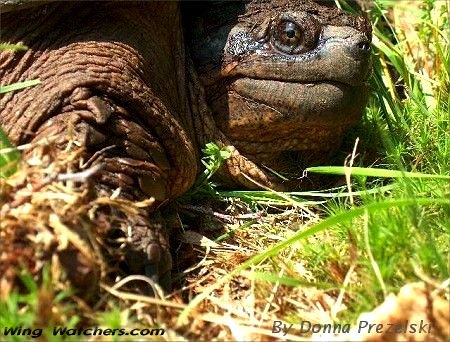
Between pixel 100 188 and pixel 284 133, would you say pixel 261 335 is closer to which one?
pixel 100 188

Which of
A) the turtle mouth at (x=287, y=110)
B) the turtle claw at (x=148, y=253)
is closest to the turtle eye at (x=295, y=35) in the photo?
the turtle mouth at (x=287, y=110)

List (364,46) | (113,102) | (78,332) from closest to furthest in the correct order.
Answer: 1. (78,332)
2. (113,102)
3. (364,46)

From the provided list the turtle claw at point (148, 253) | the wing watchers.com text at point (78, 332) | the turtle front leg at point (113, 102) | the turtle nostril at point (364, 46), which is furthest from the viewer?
the turtle nostril at point (364, 46)

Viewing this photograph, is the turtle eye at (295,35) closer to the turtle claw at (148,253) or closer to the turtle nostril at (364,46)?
the turtle nostril at (364,46)

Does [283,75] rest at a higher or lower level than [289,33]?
lower

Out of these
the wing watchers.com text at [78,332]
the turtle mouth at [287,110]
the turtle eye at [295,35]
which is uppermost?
the turtle eye at [295,35]

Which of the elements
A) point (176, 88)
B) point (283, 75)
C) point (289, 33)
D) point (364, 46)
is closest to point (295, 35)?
point (289, 33)

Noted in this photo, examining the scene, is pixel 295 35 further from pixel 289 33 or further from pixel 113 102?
pixel 113 102
